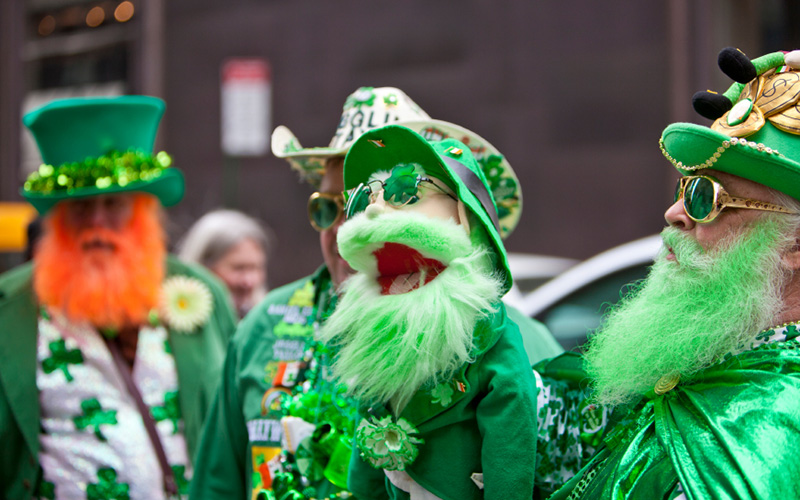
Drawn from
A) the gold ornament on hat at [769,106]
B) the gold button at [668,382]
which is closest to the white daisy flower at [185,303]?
the gold button at [668,382]

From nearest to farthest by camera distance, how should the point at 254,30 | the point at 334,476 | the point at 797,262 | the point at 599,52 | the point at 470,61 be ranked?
the point at 797,262 → the point at 334,476 → the point at 599,52 → the point at 470,61 → the point at 254,30

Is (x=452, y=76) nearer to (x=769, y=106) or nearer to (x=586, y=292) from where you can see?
(x=586, y=292)

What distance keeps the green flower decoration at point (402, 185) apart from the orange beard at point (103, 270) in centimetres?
196

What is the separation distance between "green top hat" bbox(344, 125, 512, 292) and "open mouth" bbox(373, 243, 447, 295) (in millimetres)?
155

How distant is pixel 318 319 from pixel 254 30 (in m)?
8.59

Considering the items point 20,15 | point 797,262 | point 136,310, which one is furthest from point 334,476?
point 20,15

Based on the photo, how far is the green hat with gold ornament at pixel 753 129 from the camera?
68.8 inches

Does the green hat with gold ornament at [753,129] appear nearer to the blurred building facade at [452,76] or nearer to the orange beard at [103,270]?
the orange beard at [103,270]

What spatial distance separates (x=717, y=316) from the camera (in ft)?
5.95

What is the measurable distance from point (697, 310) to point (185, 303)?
7.90ft

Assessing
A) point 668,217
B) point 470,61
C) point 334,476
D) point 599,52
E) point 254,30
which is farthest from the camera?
point 254,30

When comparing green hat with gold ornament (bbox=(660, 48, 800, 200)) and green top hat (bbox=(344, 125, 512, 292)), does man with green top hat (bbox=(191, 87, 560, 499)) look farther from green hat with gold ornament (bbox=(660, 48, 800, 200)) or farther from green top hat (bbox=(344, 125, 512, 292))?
green hat with gold ornament (bbox=(660, 48, 800, 200))

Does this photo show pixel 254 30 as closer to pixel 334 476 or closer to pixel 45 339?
pixel 45 339

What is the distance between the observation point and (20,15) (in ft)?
41.5
